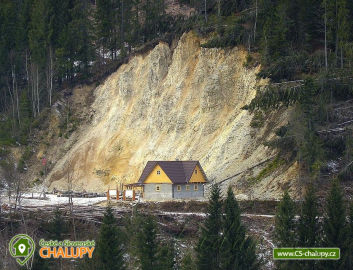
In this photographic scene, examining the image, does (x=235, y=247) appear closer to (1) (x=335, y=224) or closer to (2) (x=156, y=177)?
(1) (x=335, y=224)

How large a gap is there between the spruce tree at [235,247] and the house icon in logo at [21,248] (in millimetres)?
10339

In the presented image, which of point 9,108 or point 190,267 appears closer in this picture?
point 190,267

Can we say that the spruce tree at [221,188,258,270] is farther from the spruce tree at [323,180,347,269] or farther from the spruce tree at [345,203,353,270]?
the spruce tree at [345,203,353,270]

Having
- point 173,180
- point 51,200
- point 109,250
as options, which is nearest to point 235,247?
point 109,250

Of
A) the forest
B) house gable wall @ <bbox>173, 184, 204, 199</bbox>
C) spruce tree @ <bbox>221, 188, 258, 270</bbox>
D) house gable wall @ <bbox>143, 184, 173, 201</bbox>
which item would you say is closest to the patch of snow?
house gable wall @ <bbox>143, 184, 173, 201</bbox>

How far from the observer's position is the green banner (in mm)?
36062

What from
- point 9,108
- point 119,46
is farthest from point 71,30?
point 9,108

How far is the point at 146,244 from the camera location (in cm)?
3962

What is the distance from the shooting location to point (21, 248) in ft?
119

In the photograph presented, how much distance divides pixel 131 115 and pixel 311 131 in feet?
92.5

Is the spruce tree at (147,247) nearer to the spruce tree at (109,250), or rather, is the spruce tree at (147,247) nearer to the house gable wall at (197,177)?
the spruce tree at (109,250)

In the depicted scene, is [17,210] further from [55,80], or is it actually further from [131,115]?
[55,80]

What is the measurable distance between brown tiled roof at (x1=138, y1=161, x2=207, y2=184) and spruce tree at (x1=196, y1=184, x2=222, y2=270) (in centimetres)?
1583

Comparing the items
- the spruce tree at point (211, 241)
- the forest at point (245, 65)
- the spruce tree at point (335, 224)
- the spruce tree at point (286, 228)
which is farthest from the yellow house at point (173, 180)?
the spruce tree at point (335, 224)
